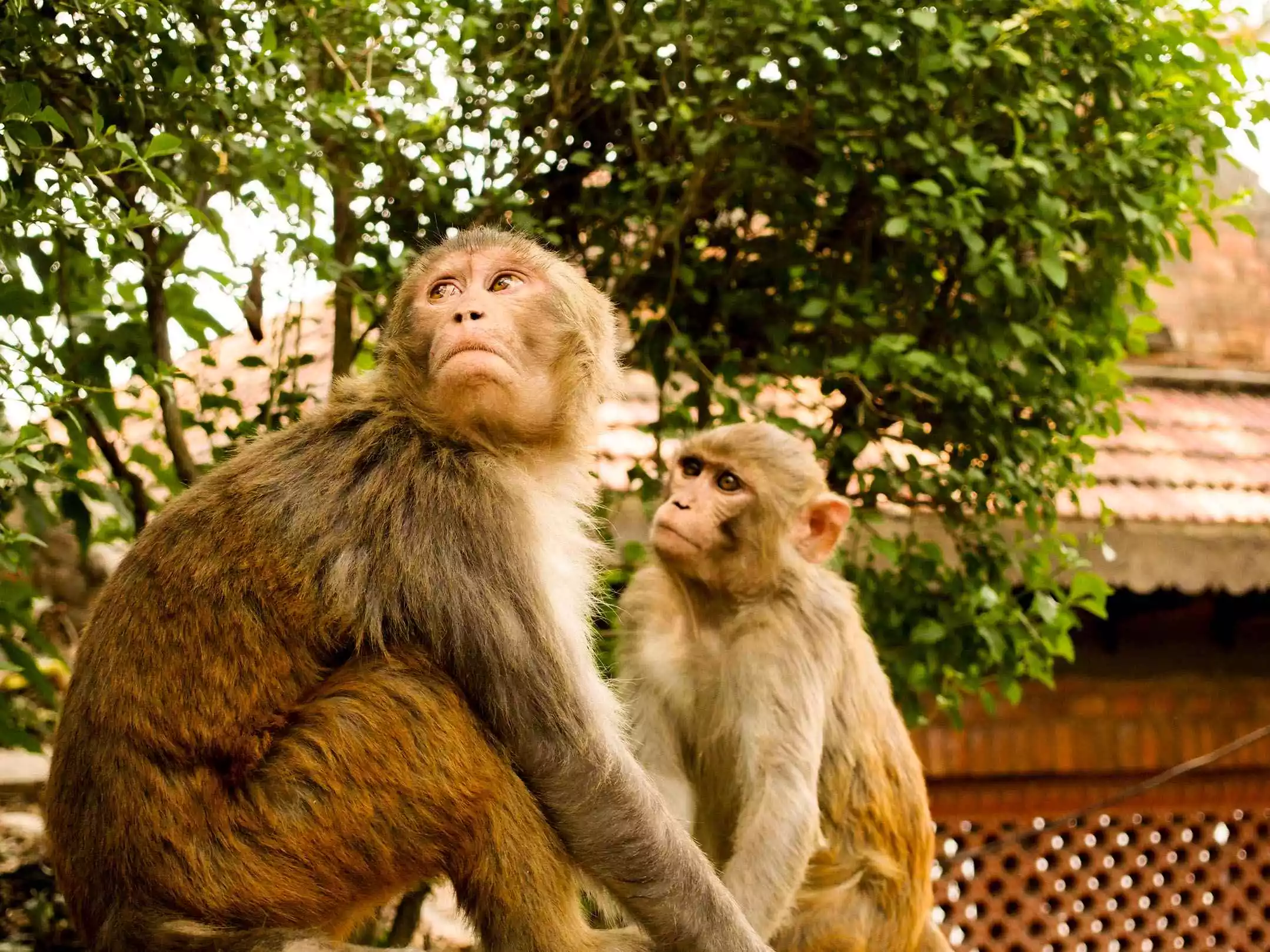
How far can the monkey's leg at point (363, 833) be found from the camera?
2.77 m

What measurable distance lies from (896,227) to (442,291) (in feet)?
5.33

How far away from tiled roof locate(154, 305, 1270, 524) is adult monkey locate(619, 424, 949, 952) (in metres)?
1.14

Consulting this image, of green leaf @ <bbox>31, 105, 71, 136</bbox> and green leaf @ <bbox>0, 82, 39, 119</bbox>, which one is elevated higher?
green leaf @ <bbox>0, 82, 39, 119</bbox>

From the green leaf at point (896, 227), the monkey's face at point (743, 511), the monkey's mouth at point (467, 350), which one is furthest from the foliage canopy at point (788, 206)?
the monkey's mouth at point (467, 350)

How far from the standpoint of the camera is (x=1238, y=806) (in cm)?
735

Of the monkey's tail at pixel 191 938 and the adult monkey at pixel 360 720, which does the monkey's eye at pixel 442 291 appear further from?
the monkey's tail at pixel 191 938

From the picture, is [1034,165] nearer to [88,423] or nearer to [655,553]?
[655,553]

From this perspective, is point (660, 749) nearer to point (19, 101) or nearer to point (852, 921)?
point (852, 921)

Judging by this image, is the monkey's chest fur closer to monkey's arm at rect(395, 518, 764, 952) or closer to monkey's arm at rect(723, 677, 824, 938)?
monkey's arm at rect(723, 677, 824, 938)

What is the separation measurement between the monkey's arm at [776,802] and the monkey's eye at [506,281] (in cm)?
132

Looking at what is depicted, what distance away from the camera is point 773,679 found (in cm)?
383

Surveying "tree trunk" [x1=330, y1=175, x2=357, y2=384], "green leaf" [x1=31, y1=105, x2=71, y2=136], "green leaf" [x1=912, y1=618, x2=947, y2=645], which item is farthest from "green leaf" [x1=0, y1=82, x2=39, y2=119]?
"green leaf" [x1=912, y1=618, x2=947, y2=645]

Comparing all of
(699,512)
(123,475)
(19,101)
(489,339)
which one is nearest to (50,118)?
(19,101)

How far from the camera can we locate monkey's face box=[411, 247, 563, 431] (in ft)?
10.4
